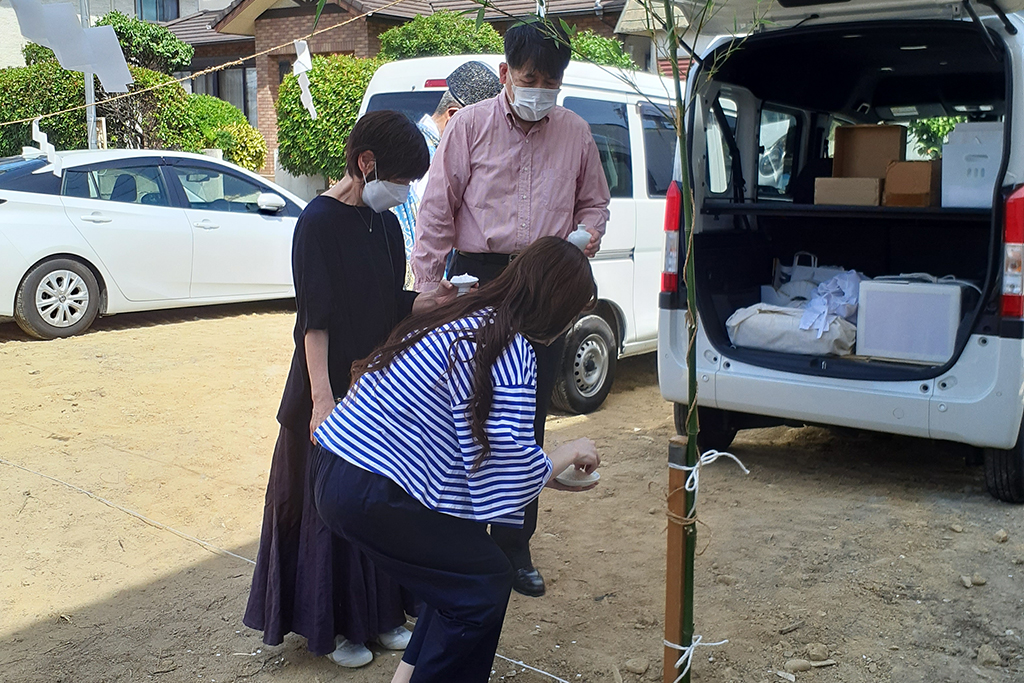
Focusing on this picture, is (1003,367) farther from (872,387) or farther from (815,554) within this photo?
(815,554)

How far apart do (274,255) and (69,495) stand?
4.85m

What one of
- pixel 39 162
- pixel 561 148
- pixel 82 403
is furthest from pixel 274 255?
pixel 561 148

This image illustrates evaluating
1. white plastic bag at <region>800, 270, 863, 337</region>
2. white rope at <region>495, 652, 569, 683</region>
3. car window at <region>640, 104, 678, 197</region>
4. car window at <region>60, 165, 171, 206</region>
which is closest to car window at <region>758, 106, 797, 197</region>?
car window at <region>640, 104, 678, 197</region>

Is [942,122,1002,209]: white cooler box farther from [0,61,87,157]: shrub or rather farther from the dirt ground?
[0,61,87,157]: shrub

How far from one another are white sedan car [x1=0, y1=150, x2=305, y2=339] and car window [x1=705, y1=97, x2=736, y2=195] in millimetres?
3591

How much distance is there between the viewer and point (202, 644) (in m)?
3.39

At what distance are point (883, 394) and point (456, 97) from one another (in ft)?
8.44

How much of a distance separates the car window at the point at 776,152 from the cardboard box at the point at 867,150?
16.8 inches

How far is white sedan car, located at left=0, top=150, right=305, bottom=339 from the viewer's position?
7.84m

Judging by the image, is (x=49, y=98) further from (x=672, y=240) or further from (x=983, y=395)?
(x=983, y=395)

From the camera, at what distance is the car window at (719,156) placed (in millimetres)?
5289

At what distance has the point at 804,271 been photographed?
5.62 metres

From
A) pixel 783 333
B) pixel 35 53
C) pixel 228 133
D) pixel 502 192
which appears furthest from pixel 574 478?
pixel 35 53

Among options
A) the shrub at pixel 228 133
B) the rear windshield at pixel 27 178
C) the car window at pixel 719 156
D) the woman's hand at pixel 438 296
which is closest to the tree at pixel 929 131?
the car window at pixel 719 156
